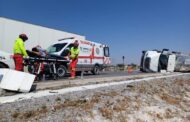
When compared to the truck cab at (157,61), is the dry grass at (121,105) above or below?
below

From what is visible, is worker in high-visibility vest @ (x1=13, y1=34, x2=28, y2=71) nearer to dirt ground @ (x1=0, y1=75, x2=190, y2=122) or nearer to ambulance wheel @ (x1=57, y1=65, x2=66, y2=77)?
ambulance wheel @ (x1=57, y1=65, x2=66, y2=77)

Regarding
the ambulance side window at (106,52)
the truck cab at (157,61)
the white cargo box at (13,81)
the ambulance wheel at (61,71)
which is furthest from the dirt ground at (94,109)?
the truck cab at (157,61)

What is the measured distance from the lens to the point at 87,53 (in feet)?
57.2

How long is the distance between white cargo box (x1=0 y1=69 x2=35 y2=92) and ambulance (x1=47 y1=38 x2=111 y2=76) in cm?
753

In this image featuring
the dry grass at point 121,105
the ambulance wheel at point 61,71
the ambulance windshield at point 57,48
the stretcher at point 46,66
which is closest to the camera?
the dry grass at point 121,105

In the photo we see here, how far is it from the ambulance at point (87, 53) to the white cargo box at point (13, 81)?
753 centimetres

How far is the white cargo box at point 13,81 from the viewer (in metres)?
7.12

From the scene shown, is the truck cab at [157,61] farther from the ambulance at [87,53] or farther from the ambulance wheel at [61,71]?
the ambulance wheel at [61,71]

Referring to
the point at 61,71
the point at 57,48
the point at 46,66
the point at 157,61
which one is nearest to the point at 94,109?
the point at 46,66

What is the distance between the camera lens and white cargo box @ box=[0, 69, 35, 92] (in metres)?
7.12

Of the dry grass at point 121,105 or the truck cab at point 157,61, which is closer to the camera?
the dry grass at point 121,105

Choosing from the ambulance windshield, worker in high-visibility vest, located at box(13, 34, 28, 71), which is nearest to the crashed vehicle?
the ambulance windshield

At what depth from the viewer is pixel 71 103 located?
606 centimetres

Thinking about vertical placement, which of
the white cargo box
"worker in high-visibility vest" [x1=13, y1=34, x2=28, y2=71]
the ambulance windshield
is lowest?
the white cargo box
